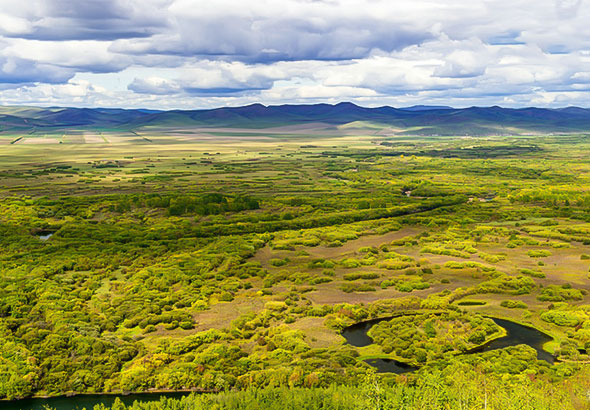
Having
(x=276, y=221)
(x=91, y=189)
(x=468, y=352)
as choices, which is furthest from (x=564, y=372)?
(x=91, y=189)

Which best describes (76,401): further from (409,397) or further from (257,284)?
(257,284)

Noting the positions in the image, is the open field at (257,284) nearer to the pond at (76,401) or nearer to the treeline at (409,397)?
the pond at (76,401)

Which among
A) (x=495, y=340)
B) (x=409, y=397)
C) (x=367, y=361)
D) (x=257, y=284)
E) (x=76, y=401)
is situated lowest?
(x=495, y=340)

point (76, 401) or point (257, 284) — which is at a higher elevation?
point (257, 284)

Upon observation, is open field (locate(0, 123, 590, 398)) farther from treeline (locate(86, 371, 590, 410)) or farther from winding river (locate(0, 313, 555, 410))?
treeline (locate(86, 371, 590, 410))

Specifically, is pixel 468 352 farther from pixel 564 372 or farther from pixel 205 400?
pixel 205 400

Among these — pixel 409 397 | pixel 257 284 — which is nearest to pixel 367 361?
pixel 409 397
